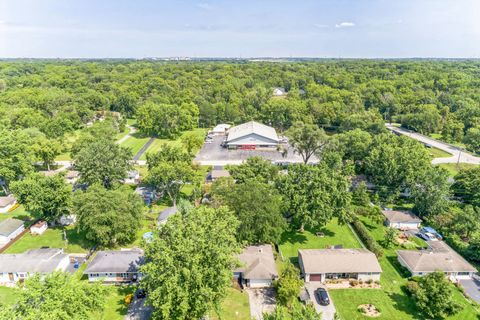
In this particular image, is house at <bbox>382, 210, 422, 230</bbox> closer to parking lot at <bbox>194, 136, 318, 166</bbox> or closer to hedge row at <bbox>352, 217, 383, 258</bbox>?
hedge row at <bbox>352, 217, 383, 258</bbox>

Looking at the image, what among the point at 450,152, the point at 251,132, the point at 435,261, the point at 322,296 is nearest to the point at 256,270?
the point at 322,296

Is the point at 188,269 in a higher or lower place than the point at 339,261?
higher

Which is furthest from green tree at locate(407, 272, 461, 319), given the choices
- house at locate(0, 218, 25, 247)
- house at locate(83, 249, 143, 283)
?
house at locate(0, 218, 25, 247)

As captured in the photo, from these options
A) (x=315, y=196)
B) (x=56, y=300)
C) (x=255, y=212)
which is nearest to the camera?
(x=56, y=300)

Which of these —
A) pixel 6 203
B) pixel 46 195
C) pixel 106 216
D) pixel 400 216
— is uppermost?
pixel 46 195

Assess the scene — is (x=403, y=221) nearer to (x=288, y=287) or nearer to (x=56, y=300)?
(x=288, y=287)

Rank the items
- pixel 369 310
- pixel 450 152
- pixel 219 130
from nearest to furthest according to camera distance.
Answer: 1. pixel 369 310
2. pixel 450 152
3. pixel 219 130

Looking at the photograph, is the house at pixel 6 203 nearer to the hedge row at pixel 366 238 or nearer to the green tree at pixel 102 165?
the green tree at pixel 102 165

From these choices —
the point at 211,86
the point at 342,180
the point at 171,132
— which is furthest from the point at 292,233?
the point at 211,86
